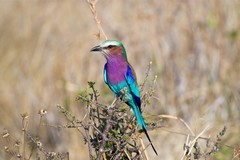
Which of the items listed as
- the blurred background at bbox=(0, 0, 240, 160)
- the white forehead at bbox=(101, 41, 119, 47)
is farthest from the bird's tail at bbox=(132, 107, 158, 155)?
the blurred background at bbox=(0, 0, 240, 160)

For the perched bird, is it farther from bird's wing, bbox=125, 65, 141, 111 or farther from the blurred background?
the blurred background

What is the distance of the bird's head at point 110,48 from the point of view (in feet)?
11.1

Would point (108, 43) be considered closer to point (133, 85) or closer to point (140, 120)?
point (133, 85)

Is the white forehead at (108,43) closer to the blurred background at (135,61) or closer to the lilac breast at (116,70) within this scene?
the lilac breast at (116,70)

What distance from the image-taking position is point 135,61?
6.95 m

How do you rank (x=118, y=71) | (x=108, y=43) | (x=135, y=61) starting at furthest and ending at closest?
(x=135, y=61) → (x=118, y=71) → (x=108, y=43)

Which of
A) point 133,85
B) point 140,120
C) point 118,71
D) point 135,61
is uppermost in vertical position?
point 135,61

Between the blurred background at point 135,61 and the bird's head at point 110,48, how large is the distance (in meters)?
1.88

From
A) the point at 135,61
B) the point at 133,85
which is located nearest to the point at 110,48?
the point at 133,85

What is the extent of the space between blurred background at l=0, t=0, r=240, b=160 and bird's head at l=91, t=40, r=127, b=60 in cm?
188

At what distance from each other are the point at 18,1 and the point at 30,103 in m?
1.74

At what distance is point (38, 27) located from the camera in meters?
8.16

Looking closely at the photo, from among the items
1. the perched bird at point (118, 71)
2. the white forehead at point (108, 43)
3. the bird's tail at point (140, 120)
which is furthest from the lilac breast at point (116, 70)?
the bird's tail at point (140, 120)

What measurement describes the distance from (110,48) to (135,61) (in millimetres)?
3503
